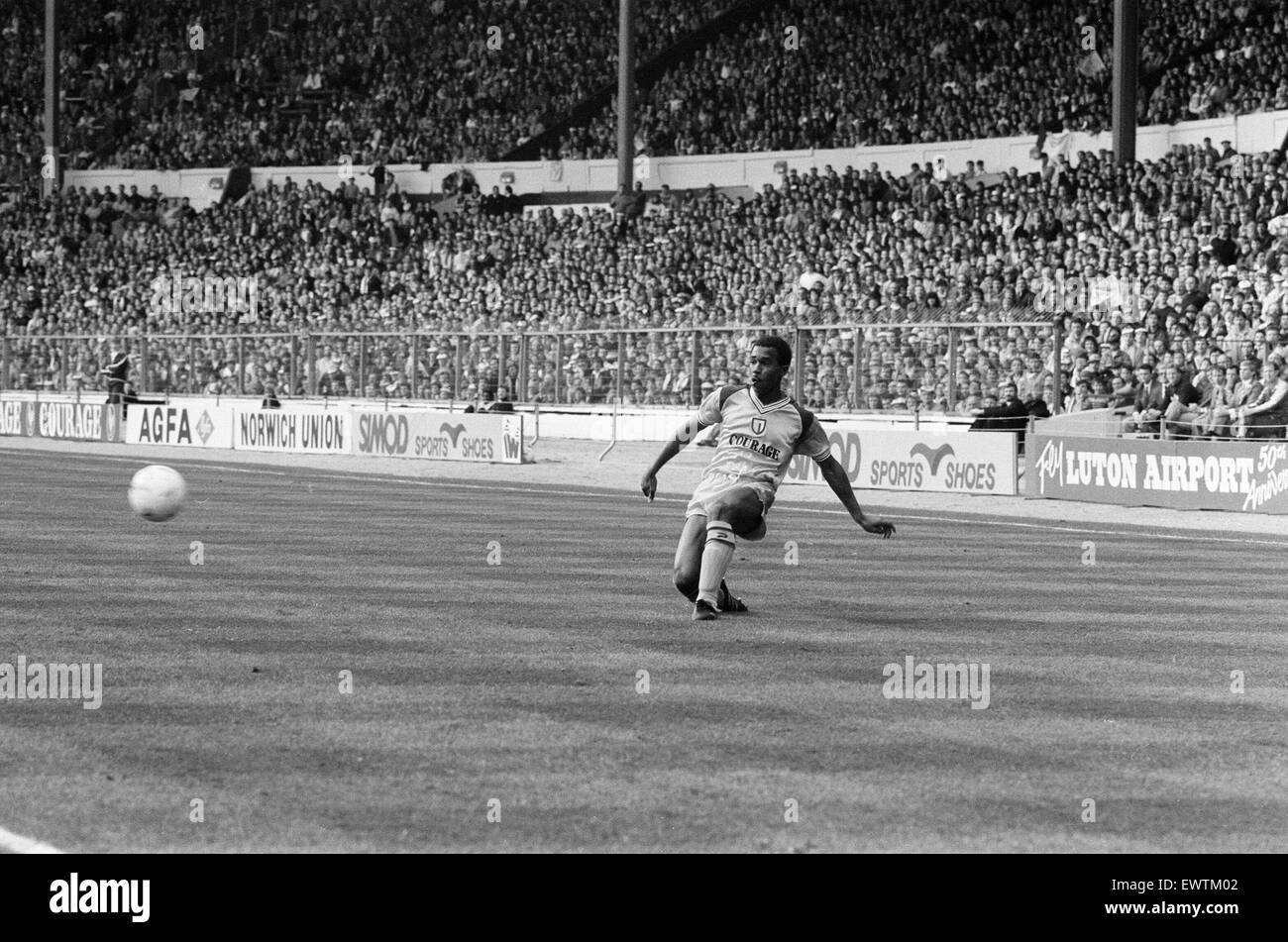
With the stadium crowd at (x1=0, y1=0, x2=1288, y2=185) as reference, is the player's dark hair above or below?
below

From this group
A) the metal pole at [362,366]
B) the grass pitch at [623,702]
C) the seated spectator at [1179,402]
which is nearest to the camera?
the grass pitch at [623,702]

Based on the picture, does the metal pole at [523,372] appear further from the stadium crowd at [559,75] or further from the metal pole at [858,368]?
the stadium crowd at [559,75]

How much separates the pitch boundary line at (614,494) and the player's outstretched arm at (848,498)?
922 centimetres

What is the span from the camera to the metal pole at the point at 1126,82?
4031 centimetres

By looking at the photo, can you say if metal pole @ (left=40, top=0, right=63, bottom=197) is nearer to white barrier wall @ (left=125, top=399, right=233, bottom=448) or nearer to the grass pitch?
white barrier wall @ (left=125, top=399, right=233, bottom=448)

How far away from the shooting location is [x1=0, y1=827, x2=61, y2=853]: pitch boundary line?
22.6 ft

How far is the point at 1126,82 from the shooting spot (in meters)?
40.5

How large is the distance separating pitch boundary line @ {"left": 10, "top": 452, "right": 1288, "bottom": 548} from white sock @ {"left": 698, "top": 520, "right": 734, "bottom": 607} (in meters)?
10.0

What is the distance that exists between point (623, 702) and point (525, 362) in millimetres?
31157

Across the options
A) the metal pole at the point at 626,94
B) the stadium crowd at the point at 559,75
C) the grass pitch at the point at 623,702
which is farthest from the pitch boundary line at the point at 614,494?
the stadium crowd at the point at 559,75

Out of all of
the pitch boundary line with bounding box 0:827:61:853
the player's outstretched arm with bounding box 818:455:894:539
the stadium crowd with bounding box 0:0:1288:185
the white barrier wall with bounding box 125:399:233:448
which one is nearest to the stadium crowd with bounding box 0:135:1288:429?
the white barrier wall with bounding box 125:399:233:448

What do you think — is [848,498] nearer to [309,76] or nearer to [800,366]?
[800,366]

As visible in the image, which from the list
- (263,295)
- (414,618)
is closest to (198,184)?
(263,295)
